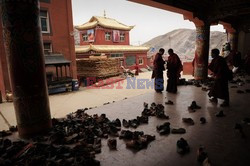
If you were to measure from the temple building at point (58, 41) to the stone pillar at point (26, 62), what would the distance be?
10.2 metres

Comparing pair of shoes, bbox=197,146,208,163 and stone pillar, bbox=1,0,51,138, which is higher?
stone pillar, bbox=1,0,51,138

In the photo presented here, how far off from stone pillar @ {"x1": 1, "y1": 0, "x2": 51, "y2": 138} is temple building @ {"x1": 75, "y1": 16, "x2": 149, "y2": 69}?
18997 millimetres

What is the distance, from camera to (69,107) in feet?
31.3

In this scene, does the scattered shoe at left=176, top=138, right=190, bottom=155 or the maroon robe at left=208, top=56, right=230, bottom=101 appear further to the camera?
the maroon robe at left=208, top=56, right=230, bottom=101

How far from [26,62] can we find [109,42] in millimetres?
23795

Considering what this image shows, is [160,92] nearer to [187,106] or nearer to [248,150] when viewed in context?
[187,106]

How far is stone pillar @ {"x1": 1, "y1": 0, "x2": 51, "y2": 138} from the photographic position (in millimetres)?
3035

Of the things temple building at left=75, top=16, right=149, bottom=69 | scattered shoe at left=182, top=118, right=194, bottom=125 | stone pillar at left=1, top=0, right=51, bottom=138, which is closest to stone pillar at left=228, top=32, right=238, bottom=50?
temple building at left=75, top=16, right=149, bottom=69

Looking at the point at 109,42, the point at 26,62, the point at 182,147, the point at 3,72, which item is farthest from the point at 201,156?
the point at 109,42

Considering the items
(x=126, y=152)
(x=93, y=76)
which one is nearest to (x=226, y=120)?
(x=126, y=152)

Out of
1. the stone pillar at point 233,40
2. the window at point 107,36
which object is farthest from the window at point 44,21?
the stone pillar at point 233,40

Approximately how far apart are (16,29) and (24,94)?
1.16m

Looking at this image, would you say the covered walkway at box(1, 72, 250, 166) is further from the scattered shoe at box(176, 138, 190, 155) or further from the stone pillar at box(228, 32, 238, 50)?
the stone pillar at box(228, 32, 238, 50)

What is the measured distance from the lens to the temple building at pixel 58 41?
13.6m
